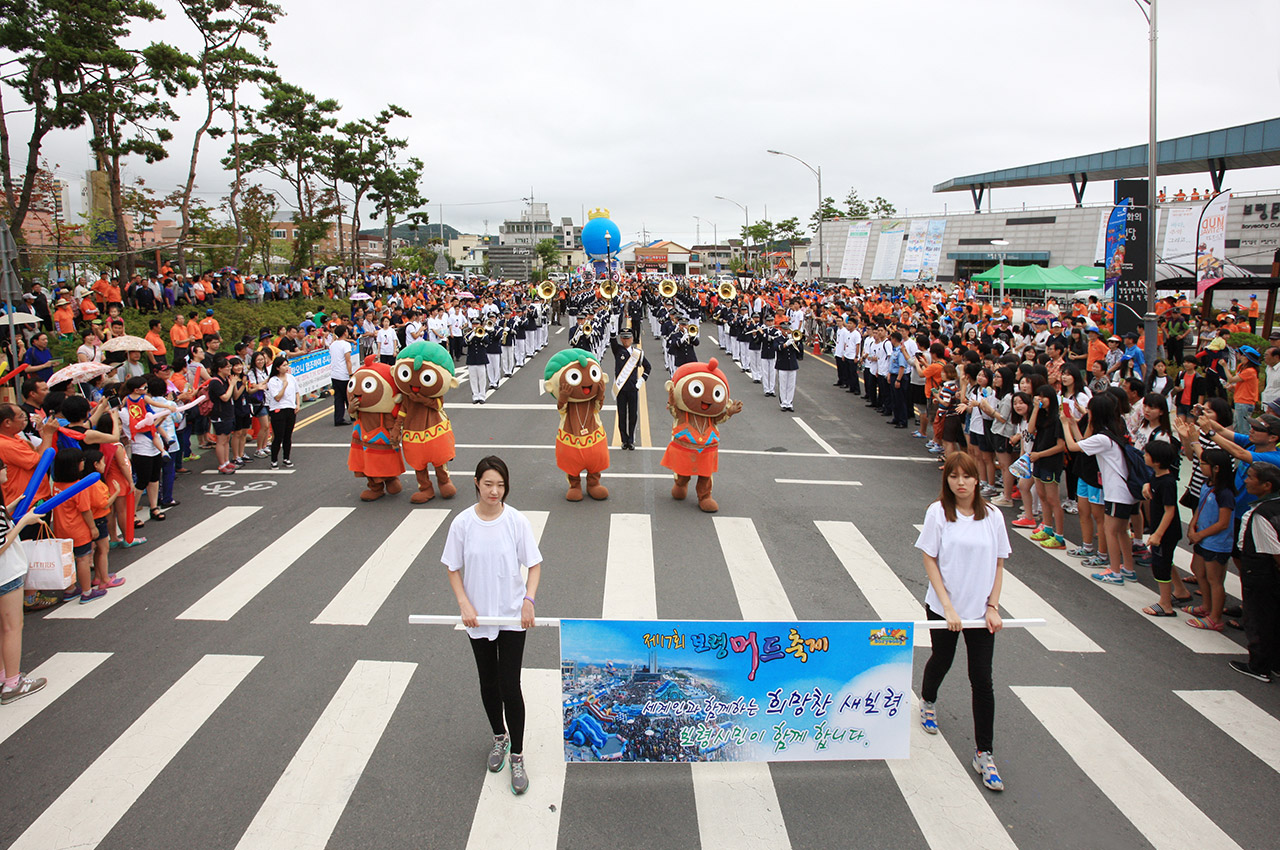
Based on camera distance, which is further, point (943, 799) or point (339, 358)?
point (339, 358)

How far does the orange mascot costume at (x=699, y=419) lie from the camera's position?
9078 millimetres

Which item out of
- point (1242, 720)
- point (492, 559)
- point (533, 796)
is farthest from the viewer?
point (1242, 720)

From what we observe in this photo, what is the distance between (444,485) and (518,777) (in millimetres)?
5933

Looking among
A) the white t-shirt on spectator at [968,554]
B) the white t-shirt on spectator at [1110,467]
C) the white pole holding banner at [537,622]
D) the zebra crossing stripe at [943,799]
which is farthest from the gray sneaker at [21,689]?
the white t-shirt on spectator at [1110,467]

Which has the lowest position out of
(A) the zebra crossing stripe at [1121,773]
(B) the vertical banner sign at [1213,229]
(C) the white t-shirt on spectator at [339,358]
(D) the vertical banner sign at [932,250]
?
(A) the zebra crossing stripe at [1121,773]

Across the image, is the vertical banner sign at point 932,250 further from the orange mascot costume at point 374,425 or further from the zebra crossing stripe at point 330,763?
the zebra crossing stripe at point 330,763

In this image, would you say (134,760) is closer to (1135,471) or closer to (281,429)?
(281,429)

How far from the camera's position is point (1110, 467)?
7133 mm

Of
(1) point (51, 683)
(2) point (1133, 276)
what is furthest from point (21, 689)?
(2) point (1133, 276)

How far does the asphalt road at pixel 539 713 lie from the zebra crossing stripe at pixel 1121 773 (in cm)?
2

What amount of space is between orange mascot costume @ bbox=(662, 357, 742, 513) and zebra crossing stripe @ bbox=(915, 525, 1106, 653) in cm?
349

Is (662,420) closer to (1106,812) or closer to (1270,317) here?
(1106,812)

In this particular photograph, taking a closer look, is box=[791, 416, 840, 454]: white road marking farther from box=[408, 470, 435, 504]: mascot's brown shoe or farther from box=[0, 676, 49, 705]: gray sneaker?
box=[0, 676, 49, 705]: gray sneaker

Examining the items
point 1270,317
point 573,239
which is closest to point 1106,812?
point 1270,317
